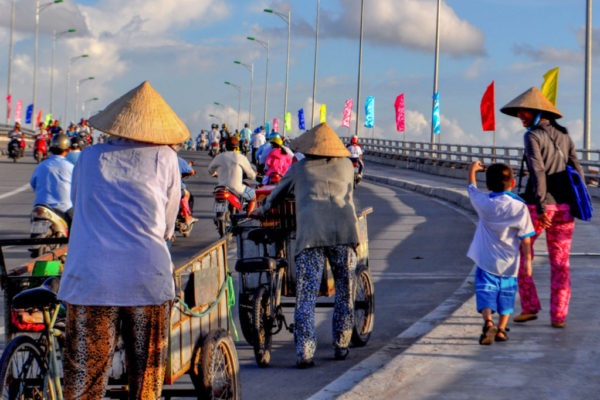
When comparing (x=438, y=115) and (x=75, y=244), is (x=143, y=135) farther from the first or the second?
(x=438, y=115)

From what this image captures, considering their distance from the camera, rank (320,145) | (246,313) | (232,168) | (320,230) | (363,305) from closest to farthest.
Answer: (320,230), (320,145), (246,313), (363,305), (232,168)

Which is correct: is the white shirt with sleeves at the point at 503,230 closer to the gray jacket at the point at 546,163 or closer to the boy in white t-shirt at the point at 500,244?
the boy in white t-shirt at the point at 500,244

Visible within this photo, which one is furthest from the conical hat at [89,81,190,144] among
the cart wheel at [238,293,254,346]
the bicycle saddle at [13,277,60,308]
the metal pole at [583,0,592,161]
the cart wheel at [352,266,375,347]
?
the metal pole at [583,0,592,161]

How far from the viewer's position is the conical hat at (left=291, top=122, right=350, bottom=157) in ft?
24.1

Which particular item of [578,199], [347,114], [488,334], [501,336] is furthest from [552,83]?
[347,114]

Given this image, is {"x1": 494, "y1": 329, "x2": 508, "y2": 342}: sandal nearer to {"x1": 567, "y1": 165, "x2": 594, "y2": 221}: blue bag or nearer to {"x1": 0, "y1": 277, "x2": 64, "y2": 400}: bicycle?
{"x1": 567, "y1": 165, "x2": 594, "y2": 221}: blue bag

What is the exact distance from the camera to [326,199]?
7316mm

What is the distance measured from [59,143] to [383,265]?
507cm

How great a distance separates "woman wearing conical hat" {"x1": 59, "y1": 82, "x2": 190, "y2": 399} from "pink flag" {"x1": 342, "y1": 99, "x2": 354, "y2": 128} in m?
65.2

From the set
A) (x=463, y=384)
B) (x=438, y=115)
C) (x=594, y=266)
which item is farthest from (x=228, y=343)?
(x=438, y=115)

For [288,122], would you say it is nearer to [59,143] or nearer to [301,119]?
[301,119]

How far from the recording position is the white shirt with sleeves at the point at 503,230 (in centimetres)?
750

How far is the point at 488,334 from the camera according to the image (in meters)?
7.36

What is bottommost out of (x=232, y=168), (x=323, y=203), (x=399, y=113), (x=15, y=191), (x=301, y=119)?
(x=323, y=203)
